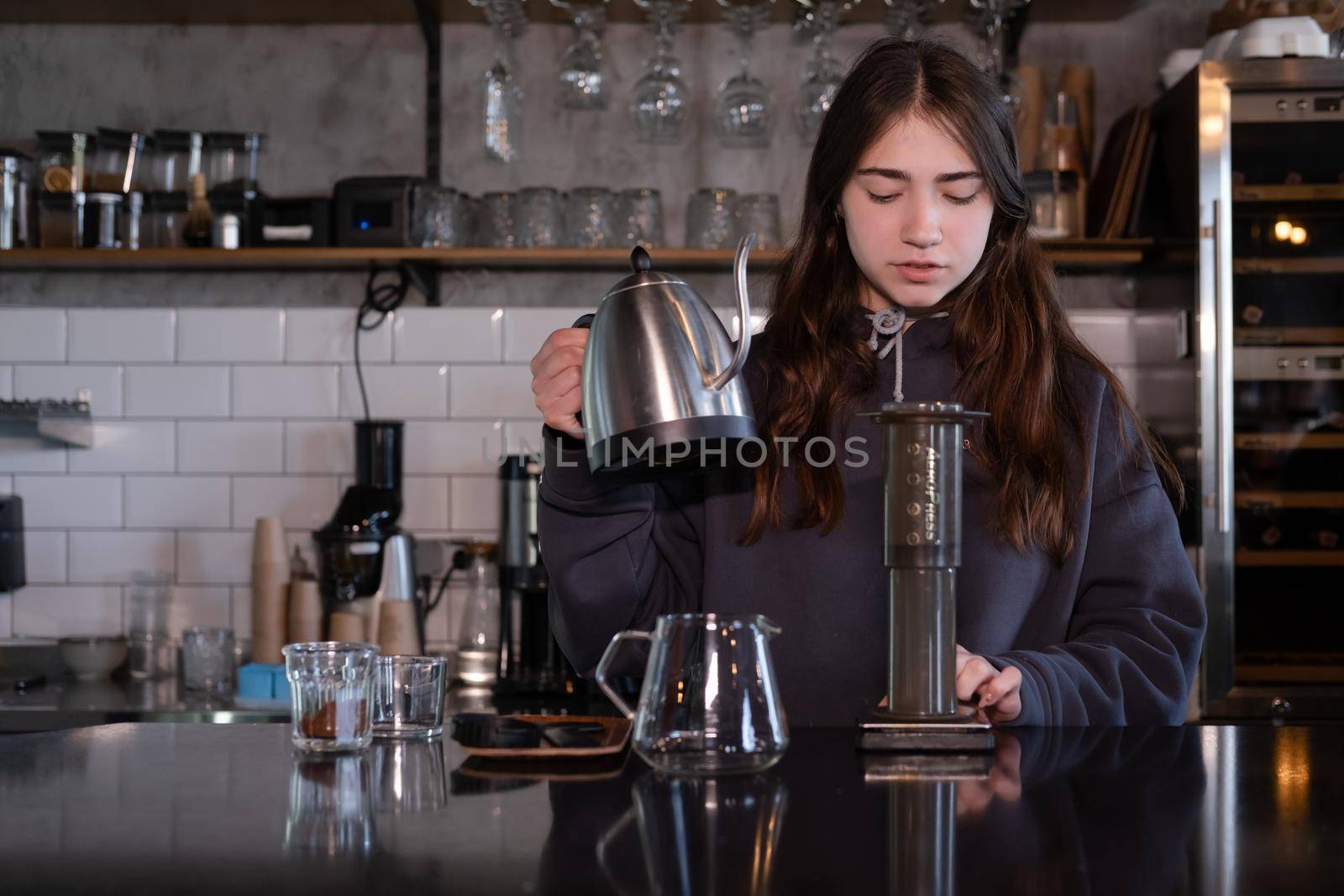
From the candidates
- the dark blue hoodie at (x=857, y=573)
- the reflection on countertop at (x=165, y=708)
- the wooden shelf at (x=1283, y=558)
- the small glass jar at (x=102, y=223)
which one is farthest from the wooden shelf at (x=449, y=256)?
the dark blue hoodie at (x=857, y=573)

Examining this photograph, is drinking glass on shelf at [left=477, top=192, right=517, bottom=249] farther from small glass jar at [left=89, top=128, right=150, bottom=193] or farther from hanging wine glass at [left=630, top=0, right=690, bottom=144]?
small glass jar at [left=89, top=128, right=150, bottom=193]

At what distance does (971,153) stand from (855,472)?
318 mm

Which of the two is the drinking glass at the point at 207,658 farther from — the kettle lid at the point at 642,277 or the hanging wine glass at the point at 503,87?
the kettle lid at the point at 642,277

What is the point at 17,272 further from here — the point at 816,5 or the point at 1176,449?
the point at 1176,449

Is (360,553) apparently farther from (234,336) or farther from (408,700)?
(408,700)

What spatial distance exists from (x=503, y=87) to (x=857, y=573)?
5.52 ft

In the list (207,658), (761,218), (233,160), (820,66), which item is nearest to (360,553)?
(207,658)

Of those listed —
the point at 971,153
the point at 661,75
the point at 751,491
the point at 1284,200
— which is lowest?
the point at 751,491

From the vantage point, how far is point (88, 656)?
2.66 metres

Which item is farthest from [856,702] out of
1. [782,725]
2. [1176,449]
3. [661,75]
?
[661,75]

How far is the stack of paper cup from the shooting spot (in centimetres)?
260

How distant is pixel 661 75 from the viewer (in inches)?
107

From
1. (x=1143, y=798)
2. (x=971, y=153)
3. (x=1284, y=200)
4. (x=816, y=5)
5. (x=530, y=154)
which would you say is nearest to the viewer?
(x=1143, y=798)

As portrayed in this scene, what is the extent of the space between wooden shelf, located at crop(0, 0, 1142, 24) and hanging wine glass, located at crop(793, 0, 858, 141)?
4.9 inches
